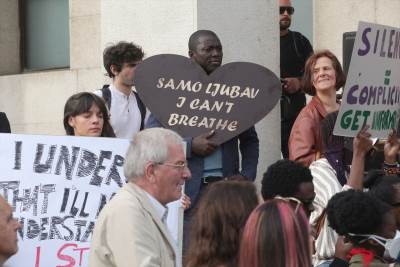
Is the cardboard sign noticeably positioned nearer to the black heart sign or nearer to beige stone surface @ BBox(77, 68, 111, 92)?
the black heart sign

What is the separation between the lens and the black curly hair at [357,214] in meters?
6.38

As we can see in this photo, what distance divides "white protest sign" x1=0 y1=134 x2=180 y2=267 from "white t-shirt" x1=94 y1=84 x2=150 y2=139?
1.13 metres

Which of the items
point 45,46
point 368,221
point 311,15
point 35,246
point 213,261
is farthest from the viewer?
point 45,46

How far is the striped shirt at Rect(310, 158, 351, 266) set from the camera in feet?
24.9

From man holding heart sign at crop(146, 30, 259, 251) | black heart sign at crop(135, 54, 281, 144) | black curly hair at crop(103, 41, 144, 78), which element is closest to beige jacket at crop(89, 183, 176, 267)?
man holding heart sign at crop(146, 30, 259, 251)

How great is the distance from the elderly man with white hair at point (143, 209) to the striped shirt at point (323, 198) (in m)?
2.01

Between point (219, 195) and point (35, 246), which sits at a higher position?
point (219, 195)

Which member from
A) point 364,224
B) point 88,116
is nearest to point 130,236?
point 364,224

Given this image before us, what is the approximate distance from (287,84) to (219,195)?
4289 millimetres

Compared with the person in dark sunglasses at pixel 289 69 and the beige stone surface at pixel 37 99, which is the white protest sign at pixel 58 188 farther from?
the beige stone surface at pixel 37 99

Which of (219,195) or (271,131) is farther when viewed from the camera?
(271,131)

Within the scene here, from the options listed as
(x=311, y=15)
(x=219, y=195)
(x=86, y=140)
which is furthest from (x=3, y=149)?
(x=311, y=15)

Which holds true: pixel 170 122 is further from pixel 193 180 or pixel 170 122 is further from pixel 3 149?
pixel 3 149

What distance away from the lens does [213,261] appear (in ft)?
17.5
